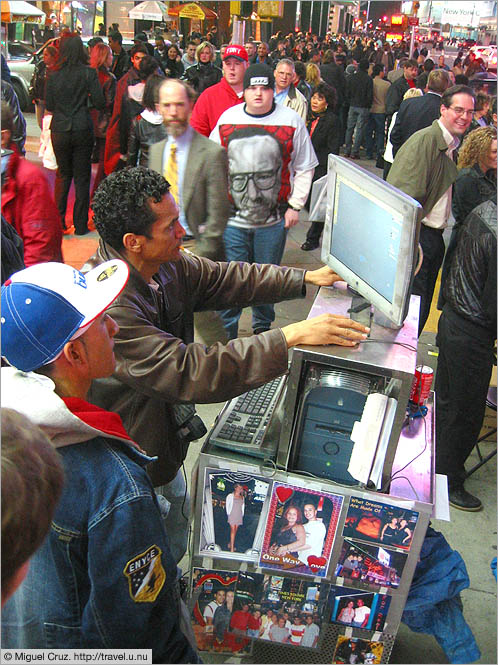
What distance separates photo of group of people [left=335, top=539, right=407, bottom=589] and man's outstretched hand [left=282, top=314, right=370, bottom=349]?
0.78m

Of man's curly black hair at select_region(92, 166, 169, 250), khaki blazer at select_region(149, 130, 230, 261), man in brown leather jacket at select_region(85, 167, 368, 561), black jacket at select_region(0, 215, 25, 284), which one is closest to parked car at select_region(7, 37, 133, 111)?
khaki blazer at select_region(149, 130, 230, 261)

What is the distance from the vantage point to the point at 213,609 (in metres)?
2.71

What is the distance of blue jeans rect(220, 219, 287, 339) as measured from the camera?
5.22 m

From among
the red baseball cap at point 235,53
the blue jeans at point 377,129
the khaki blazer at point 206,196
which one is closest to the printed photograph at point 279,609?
the khaki blazer at point 206,196

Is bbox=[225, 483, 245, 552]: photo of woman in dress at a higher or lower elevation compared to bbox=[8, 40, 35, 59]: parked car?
lower

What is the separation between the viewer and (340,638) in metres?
2.67

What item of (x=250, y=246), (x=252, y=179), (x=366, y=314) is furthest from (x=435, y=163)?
(x=366, y=314)

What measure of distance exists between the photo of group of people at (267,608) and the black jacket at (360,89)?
11447 mm

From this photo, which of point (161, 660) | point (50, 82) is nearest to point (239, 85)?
point (50, 82)

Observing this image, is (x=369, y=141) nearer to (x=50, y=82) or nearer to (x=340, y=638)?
(x=50, y=82)

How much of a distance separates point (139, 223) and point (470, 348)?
2046 mm

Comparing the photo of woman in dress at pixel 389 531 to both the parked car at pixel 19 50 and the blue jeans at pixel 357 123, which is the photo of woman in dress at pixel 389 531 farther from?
the parked car at pixel 19 50

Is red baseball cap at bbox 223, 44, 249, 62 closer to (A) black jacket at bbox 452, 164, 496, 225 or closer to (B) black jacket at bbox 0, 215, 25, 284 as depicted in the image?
(A) black jacket at bbox 452, 164, 496, 225

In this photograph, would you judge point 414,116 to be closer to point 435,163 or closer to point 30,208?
point 435,163
